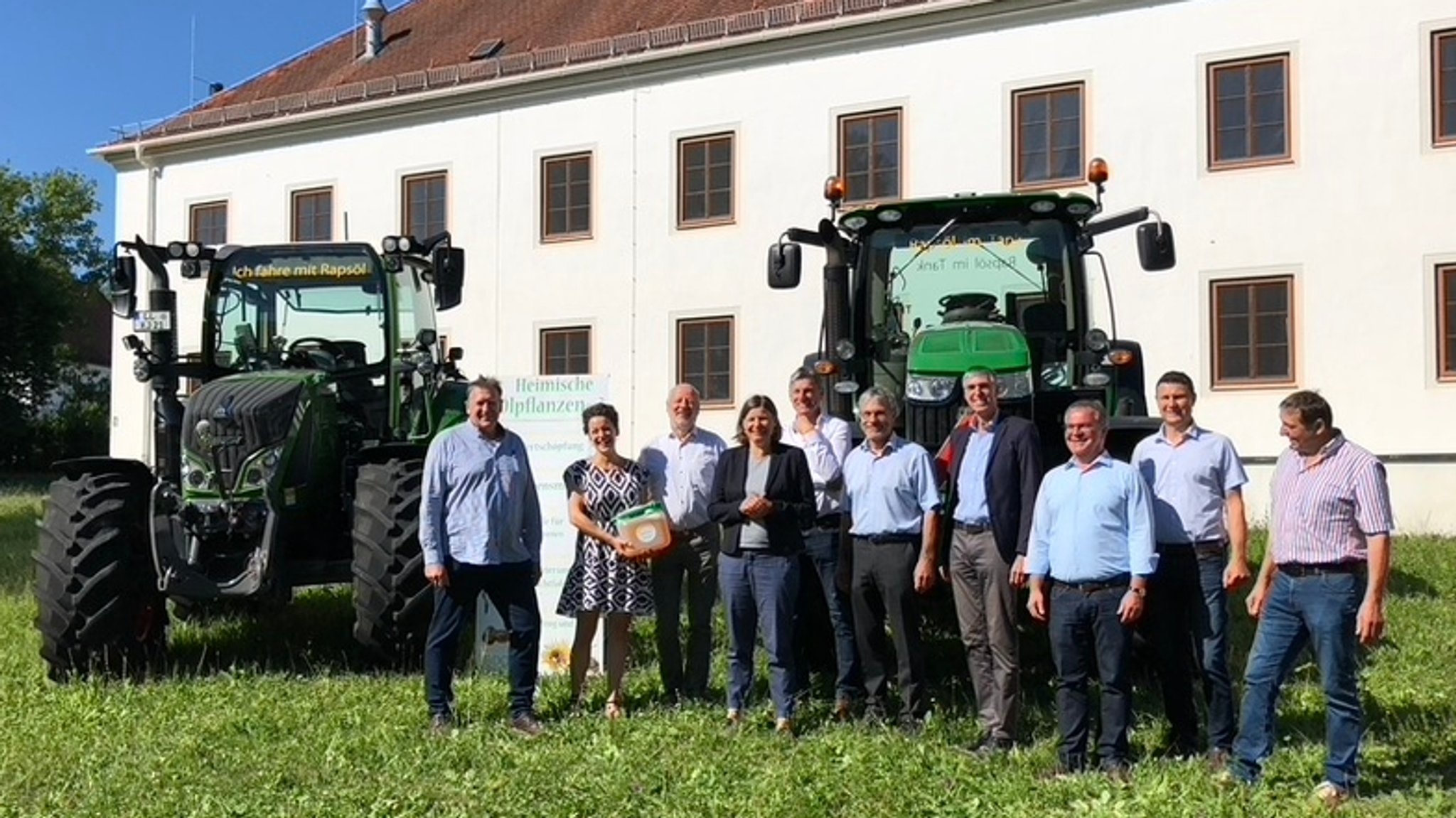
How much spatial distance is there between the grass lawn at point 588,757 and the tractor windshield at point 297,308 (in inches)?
85.5

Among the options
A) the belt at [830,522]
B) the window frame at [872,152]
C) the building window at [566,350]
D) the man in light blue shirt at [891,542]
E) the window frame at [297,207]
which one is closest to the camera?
the man in light blue shirt at [891,542]

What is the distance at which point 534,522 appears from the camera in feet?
24.2

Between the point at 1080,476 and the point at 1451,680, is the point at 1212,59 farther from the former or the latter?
the point at 1080,476

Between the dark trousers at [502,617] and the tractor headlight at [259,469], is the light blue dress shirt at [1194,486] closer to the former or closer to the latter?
the dark trousers at [502,617]

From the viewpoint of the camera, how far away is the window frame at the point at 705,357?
21.7 m

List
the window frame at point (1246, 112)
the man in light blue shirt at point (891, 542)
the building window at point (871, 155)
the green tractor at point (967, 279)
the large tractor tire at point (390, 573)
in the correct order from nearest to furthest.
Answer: the man in light blue shirt at point (891, 542) → the large tractor tire at point (390, 573) → the green tractor at point (967, 279) → the window frame at point (1246, 112) → the building window at point (871, 155)

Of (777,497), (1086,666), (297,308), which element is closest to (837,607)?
(777,497)

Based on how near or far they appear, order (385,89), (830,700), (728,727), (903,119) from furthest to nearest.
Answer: (385,89), (903,119), (830,700), (728,727)

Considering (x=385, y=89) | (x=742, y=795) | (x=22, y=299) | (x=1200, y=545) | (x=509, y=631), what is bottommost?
(x=742, y=795)

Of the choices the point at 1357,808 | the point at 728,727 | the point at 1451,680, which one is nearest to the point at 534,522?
the point at 728,727

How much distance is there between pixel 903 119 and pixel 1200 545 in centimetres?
1469

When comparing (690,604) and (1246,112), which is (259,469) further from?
(1246,112)

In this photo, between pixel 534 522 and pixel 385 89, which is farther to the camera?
pixel 385 89

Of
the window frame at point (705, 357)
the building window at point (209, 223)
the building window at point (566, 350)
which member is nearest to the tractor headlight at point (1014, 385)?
the window frame at point (705, 357)
